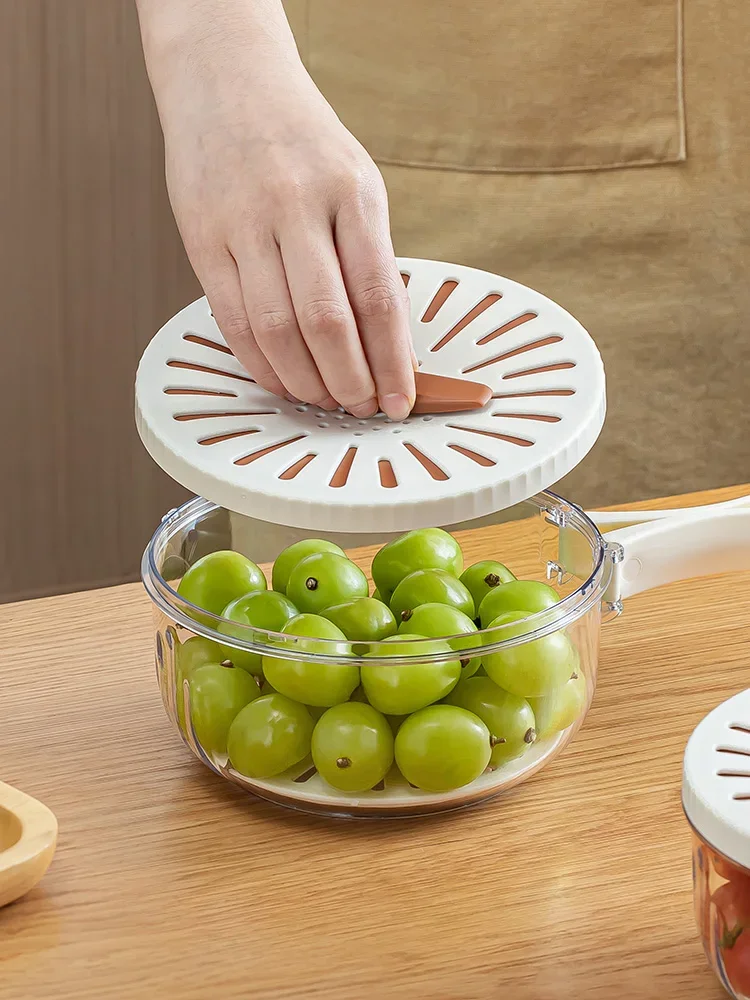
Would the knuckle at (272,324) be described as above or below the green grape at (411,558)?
above

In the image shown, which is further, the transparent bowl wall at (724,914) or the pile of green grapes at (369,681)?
the pile of green grapes at (369,681)

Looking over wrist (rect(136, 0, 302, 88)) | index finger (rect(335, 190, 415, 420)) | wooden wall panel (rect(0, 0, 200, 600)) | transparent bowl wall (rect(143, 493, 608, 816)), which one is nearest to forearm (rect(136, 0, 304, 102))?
wrist (rect(136, 0, 302, 88))

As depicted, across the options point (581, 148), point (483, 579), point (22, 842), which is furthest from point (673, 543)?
point (581, 148)

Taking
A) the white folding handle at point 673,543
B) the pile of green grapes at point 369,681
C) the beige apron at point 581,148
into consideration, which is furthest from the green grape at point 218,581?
the beige apron at point 581,148

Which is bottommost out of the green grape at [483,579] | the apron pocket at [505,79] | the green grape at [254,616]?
the green grape at [483,579]

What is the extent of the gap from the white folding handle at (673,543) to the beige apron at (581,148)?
753 mm

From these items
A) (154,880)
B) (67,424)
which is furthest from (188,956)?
(67,424)

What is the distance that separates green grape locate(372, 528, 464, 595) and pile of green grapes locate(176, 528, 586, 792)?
0.03 metres

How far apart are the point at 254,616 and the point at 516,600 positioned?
135 millimetres

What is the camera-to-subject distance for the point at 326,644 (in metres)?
0.60

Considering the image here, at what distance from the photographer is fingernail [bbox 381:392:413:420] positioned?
0.66 m

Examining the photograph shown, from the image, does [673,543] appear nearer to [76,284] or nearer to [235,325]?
[235,325]

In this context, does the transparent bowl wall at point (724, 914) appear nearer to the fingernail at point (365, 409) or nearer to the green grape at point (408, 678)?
the green grape at point (408, 678)

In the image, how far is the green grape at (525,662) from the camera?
62 centimetres
